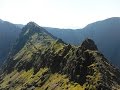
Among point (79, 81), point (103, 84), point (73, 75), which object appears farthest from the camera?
point (73, 75)

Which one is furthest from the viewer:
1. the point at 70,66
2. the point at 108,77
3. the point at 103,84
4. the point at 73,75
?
the point at 70,66

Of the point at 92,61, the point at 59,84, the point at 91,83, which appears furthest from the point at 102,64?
the point at 59,84

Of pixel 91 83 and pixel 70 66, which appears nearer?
pixel 91 83

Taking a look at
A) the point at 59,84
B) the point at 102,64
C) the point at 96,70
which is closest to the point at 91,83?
the point at 96,70

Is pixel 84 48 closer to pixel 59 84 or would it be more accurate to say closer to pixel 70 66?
pixel 70 66

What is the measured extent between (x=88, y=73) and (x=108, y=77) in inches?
526

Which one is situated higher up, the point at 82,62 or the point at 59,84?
the point at 82,62

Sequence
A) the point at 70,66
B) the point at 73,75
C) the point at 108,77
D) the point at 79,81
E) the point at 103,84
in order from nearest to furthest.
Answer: the point at 103,84 → the point at 108,77 → the point at 79,81 → the point at 73,75 → the point at 70,66

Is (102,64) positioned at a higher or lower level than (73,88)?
higher

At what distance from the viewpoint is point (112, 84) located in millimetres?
152250

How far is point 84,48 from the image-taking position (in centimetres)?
19425

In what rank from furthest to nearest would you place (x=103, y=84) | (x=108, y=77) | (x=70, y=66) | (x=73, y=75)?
1. (x=70, y=66)
2. (x=73, y=75)
3. (x=108, y=77)
4. (x=103, y=84)

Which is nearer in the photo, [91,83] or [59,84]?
[91,83]

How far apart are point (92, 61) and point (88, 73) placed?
919 cm
